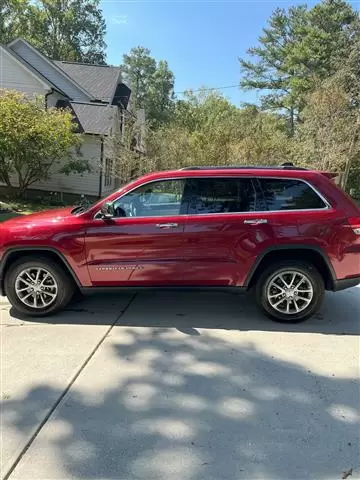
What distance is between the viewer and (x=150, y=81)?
178 feet

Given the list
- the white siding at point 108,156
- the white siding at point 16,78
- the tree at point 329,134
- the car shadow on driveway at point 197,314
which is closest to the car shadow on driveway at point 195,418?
the car shadow on driveway at point 197,314

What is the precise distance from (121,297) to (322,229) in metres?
2.67

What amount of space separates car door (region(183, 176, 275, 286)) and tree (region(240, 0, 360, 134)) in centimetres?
2663

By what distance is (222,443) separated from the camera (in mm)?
2627

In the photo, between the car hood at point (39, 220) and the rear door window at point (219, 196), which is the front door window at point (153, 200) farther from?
the car hood at point (39, 220)

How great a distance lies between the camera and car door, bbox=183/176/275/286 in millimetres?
4547

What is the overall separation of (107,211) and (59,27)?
48.6 meters

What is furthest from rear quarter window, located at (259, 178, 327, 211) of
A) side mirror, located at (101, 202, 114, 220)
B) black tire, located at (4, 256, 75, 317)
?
black tire, located at (4, 256, 75, 317)

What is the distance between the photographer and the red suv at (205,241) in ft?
14.9

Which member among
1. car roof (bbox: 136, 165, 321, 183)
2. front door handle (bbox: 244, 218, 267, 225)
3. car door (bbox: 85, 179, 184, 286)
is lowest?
car door (bbox: 85, 179, 184, 286)

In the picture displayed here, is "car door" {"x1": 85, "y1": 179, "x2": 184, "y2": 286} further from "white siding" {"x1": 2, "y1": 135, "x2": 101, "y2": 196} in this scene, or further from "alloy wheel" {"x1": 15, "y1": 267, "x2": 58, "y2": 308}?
"white siding" {"x1": 2, "y1": 135, "x2": 101, "y2": 196}

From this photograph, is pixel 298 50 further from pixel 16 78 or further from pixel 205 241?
pixel 205 241


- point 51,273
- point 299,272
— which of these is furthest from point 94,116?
point 299,272

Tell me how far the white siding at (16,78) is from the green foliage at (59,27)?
745 inches
